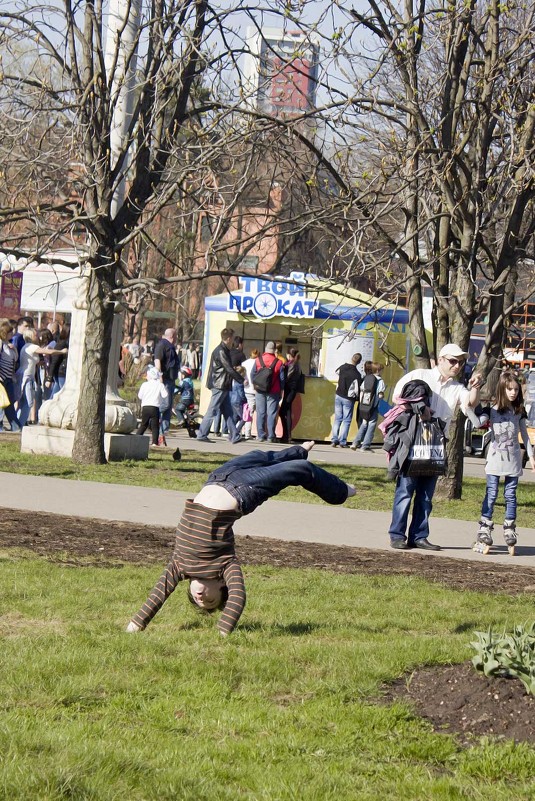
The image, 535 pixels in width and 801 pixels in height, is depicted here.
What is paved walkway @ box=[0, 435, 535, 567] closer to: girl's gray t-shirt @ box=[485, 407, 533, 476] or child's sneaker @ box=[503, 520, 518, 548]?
child's sneaker @ box=[503, 520, 518, 548]

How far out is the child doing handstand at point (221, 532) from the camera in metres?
6.25

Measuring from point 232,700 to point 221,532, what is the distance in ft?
4.19

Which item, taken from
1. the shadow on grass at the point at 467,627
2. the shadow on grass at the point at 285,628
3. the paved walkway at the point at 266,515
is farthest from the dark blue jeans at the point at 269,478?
the paved walkway at the point at 266,515

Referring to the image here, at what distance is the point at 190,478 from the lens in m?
14.8

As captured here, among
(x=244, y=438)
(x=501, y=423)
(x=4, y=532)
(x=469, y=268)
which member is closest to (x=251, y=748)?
(x=4, y=532)

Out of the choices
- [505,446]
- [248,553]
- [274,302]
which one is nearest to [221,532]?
[248,553]

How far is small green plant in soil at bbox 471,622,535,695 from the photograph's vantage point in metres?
5.07

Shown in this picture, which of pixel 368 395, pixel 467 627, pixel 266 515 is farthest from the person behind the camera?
pixel 368 395

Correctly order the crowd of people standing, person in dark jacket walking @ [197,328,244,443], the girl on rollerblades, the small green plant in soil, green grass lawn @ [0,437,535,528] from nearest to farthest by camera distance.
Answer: the small green plant in soil → the girl on rollerblades → green grass lawn @ [0,437,535,528] → the crowd of people standing → person in dark jacket walking @ [197,328,244,443]

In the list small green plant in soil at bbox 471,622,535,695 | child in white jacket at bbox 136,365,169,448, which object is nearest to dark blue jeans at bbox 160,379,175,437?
child in white jacket at bbox 136,365,169,448

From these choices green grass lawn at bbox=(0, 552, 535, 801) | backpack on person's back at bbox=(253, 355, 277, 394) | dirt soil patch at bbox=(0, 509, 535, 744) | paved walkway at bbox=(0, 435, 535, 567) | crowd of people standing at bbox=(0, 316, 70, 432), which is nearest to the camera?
green grass lawn at bbox=(0, 552, 535, 801)

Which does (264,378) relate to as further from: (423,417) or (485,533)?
(423,417)

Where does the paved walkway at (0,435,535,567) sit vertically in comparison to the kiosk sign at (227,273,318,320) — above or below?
below

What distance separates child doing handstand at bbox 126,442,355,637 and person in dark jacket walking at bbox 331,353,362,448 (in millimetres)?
16798
